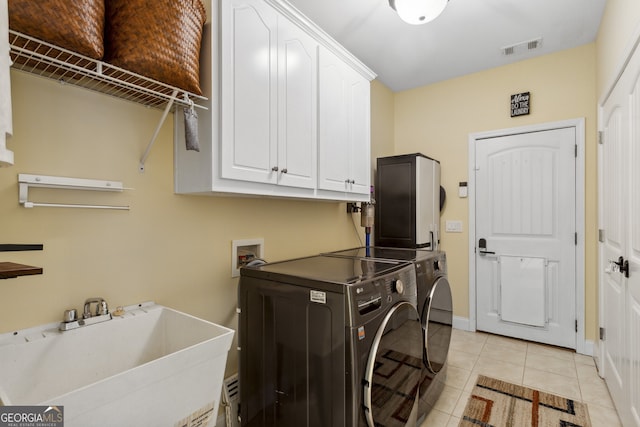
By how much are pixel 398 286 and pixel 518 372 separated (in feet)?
5.62

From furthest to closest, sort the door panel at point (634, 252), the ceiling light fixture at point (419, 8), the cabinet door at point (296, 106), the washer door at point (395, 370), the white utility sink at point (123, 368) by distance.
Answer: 1. the ceiling light fixture at point (419, 8)
2. the cabinet door at point (296, 106)
3. the door panel at point (634, 252)
4. the washer door at point (395, 370)
5. the white utility sink at point (123, 368)

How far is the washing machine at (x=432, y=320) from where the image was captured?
1.83 metres

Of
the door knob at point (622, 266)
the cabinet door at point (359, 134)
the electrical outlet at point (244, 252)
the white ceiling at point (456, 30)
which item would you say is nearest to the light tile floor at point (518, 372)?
the door knob at point (622, 266)

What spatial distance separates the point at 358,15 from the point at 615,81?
5.57 ft

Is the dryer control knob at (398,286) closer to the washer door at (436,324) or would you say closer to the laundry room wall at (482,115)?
the washer door at (436,324)

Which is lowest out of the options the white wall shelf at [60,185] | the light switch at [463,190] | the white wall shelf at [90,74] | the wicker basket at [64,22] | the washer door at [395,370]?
the washer door at [395,370]

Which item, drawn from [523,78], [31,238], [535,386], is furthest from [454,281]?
[31,238]

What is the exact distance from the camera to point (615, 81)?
77.0 inches

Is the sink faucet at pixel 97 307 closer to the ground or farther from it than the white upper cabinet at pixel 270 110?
closer to the ground

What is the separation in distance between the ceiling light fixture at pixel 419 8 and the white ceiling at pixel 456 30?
1.35 ft

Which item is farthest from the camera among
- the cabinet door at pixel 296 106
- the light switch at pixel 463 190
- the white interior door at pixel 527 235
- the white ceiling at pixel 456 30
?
the light switch at pixel 463 190

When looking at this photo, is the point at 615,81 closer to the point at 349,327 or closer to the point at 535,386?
the point at 535,386

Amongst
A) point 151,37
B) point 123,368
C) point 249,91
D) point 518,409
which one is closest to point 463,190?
point 518,409

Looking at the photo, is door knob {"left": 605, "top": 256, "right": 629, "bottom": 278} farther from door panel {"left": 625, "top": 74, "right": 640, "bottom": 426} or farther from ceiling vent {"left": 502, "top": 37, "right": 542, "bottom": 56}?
ceiling vent {"left": 502, "top": 37, "right": 542, "bottom": 56}
